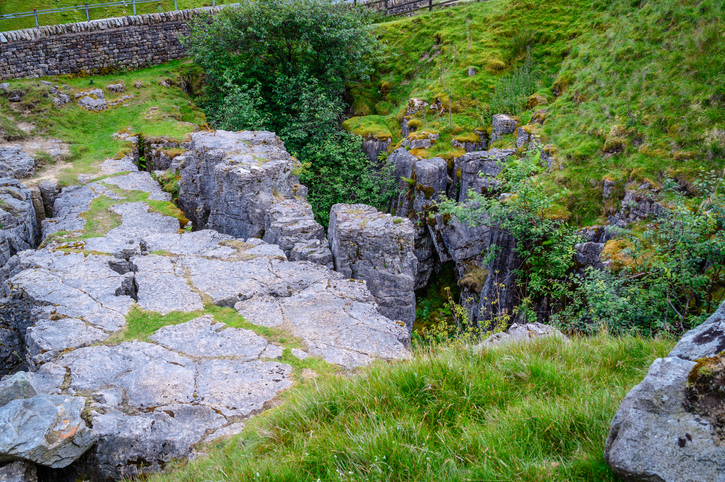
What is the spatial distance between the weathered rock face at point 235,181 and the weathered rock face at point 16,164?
4512 millimetres

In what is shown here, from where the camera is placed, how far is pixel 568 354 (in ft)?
13.9

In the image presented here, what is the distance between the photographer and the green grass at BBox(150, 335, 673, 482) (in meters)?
2.82

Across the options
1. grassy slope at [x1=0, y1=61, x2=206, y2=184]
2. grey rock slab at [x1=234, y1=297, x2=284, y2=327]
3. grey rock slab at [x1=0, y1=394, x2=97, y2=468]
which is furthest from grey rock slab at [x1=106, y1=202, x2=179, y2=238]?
Result: grey rock slab at [x1=0, y1=394, x2=97, y2=468]

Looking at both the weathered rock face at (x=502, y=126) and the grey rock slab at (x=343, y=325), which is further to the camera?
the weathered rock face at (x=502, y=126)

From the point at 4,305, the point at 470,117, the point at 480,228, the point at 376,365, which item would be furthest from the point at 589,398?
the point at 470,117

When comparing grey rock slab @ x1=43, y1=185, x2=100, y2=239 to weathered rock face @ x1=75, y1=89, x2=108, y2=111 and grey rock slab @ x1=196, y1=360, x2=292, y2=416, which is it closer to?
grey rock slab @ x1=196, y1=360, x2=292, y2=416

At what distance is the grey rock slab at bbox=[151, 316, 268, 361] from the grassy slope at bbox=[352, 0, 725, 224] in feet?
28.7

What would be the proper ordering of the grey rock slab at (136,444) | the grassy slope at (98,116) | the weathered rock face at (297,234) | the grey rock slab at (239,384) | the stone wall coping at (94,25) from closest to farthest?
the grey rock slab at (136,444)
the grey rock slab at (239,384)
the weathered rock face at (297,234)
the grassy slope at (98,116)
the stone wall coping at (94,25)

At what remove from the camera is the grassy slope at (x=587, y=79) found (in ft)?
34.9

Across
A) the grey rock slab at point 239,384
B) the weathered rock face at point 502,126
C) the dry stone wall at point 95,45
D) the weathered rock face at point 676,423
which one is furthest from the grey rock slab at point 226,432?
the dry stone wall at point 95,45

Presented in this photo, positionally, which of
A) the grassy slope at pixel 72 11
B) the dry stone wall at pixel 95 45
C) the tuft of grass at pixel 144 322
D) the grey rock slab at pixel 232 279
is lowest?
the tuft of grass at pixel 144 322

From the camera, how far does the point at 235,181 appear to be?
10625 millimetres

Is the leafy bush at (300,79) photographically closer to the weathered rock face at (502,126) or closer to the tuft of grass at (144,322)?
the weathered rock face at (502,126)

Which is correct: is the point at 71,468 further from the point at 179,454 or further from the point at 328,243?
the point at 328,243
